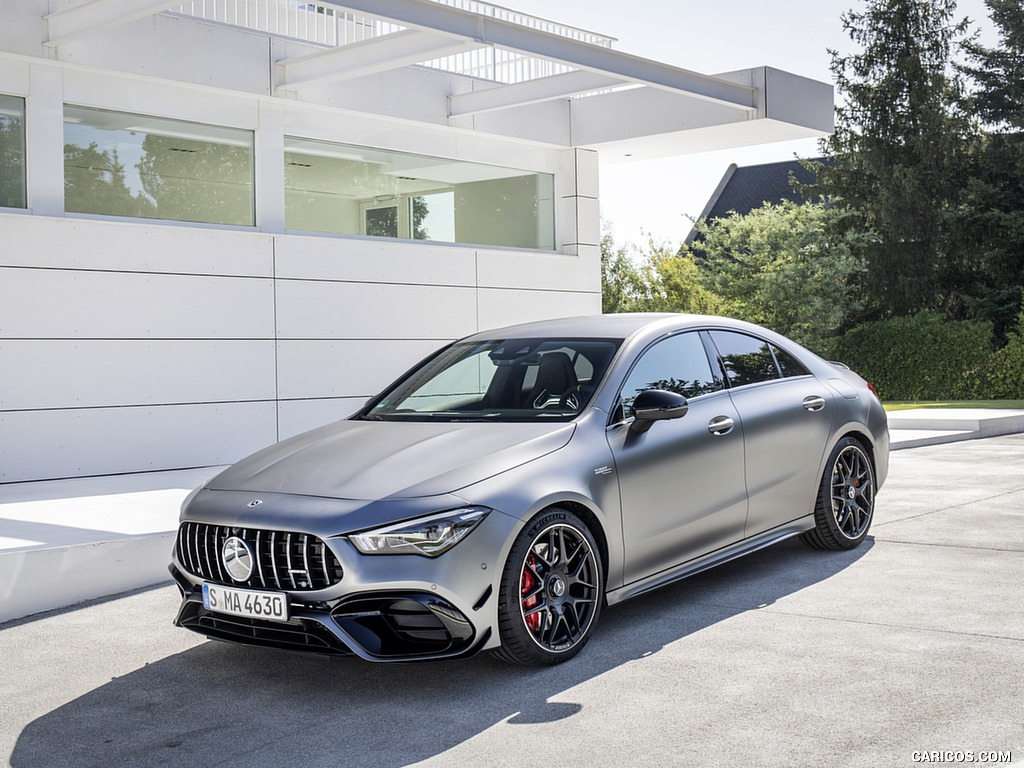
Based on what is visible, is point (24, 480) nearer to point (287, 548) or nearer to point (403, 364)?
point (403, 364)

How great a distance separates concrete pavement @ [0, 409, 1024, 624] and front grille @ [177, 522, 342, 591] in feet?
6.58

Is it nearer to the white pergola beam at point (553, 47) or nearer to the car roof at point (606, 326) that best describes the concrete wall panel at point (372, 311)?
the white pergola beam at point (553, 47)

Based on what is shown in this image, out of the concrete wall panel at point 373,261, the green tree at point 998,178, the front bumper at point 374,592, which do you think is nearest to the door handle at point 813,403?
the front bumper at point 374,592

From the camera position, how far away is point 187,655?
5.61m

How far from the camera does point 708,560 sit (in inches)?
242

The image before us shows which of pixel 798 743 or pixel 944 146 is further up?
pixel 944 146

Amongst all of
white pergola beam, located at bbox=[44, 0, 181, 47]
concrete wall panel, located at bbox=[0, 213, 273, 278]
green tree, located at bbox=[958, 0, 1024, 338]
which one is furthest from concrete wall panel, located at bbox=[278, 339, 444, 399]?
green tree, located at bbox=[958, 0, 1024, 338]

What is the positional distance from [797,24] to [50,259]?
515 inches

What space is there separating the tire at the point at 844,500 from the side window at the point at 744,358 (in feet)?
2.37

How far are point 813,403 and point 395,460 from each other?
3.10 m

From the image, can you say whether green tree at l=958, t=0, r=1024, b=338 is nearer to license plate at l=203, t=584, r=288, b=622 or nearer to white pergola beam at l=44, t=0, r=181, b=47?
white pergola beam at l=44, t=0, r=181, b=47

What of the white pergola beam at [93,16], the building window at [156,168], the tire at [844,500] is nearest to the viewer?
the tire at [844,500]

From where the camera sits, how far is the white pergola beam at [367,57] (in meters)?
11.6

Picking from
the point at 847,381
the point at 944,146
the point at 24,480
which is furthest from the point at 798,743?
the point at 944,146
